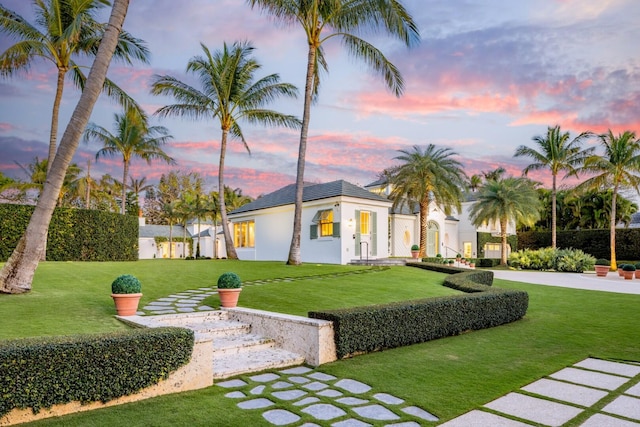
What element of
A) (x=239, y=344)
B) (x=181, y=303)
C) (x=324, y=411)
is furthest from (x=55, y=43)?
(x=324, y=411)

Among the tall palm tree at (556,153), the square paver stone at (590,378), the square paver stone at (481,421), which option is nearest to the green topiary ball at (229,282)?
the square paver stone at (481,421)

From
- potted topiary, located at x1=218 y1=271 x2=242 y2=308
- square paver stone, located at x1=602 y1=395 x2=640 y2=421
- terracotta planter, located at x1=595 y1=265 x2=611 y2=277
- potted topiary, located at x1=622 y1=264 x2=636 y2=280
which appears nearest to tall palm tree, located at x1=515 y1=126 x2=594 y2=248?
terracotta planter, located at x1=595 y1=265 x2=611 y2=277

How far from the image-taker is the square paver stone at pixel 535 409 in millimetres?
3672

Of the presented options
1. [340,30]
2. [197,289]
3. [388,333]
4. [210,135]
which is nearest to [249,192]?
[210,135]

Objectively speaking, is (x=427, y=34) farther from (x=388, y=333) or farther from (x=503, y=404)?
(x=503, y=404)

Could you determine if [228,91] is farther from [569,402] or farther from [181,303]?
[569,402]

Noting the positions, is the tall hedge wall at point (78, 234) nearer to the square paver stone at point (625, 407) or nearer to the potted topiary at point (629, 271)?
the square paver stone at point (625, 407)

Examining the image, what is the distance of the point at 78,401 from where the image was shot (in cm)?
373

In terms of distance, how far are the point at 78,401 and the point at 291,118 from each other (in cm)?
1814

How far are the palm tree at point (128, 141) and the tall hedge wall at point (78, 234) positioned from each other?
515 centimetres

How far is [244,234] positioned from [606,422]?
2428 cm

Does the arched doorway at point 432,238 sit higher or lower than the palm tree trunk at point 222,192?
lower

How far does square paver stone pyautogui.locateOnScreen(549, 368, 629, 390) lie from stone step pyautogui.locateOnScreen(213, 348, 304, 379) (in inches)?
128

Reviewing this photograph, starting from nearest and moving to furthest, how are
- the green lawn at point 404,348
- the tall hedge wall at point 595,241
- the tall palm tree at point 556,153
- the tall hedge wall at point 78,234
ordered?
the green lawn at point 404,348 → the tall hedge wall at point 78,234 → the tall palm tree at point 556,153 → the tall hedge wall at point 595,241
